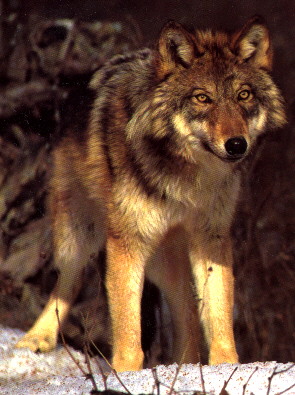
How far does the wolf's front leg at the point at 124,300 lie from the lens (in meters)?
4.60

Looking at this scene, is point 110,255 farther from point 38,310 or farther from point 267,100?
point 38,310

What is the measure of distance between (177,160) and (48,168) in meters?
2.98

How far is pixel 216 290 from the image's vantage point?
4.81 metres

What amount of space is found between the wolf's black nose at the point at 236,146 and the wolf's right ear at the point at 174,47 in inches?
27.5

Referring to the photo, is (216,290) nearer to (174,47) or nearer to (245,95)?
(245,95)

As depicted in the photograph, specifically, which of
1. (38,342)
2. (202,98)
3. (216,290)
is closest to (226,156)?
(202,98)

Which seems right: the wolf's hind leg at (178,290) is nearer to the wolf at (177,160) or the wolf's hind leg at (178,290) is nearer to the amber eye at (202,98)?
the wolf at (177,160)

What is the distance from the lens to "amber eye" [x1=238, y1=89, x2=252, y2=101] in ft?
13.9

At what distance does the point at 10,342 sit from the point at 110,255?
1.25 m

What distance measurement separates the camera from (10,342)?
5.32 m

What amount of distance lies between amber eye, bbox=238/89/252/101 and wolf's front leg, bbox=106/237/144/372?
1.25 m

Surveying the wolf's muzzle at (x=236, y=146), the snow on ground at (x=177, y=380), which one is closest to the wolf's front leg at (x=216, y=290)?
the snow on ground at (x=177, y=380)

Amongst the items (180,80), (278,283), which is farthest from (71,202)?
(278,283)

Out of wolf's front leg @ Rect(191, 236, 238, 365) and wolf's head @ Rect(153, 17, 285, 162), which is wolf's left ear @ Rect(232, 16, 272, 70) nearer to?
wolf's head @ Rect(153, 17, 285, 162)
